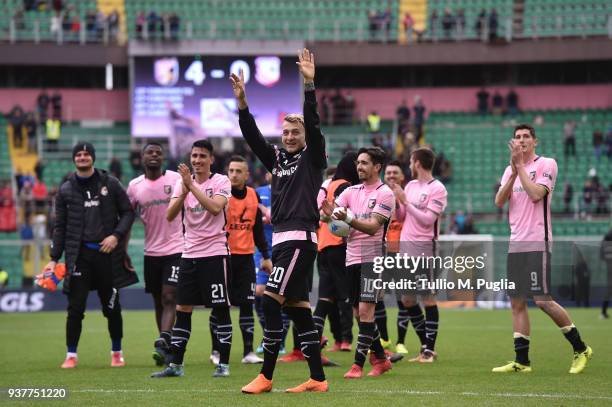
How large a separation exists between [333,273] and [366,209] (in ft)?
4.88

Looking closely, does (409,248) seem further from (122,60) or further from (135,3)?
(135,3)

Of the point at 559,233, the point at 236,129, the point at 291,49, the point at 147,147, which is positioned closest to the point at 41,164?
the point at 236,129

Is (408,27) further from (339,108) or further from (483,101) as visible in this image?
(339,108)

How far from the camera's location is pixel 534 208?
10.9 m

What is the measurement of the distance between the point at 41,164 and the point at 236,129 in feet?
24.8

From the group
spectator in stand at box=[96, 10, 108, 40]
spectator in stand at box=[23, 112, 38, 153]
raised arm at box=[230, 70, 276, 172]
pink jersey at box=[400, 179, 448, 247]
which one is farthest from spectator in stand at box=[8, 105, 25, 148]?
raised arm at box=[230, 70, 276, 172]

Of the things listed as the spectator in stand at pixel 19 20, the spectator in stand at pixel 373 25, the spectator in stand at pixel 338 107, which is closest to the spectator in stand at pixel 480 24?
the spectator in stand at pixel 373 25

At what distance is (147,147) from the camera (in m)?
12.7

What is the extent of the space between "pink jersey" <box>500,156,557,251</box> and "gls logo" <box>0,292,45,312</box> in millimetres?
16826

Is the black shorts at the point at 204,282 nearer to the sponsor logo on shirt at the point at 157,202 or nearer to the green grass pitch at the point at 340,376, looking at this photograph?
the green grass pitch at the point at 340,376

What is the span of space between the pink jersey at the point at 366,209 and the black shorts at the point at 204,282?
138cm

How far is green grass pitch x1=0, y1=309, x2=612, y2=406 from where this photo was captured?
862 centimetres

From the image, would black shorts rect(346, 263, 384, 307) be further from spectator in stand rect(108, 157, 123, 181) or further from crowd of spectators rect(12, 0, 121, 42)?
crowd of spectators rect(12, 0, 121, 42)

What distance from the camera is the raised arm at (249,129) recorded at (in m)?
9.03
